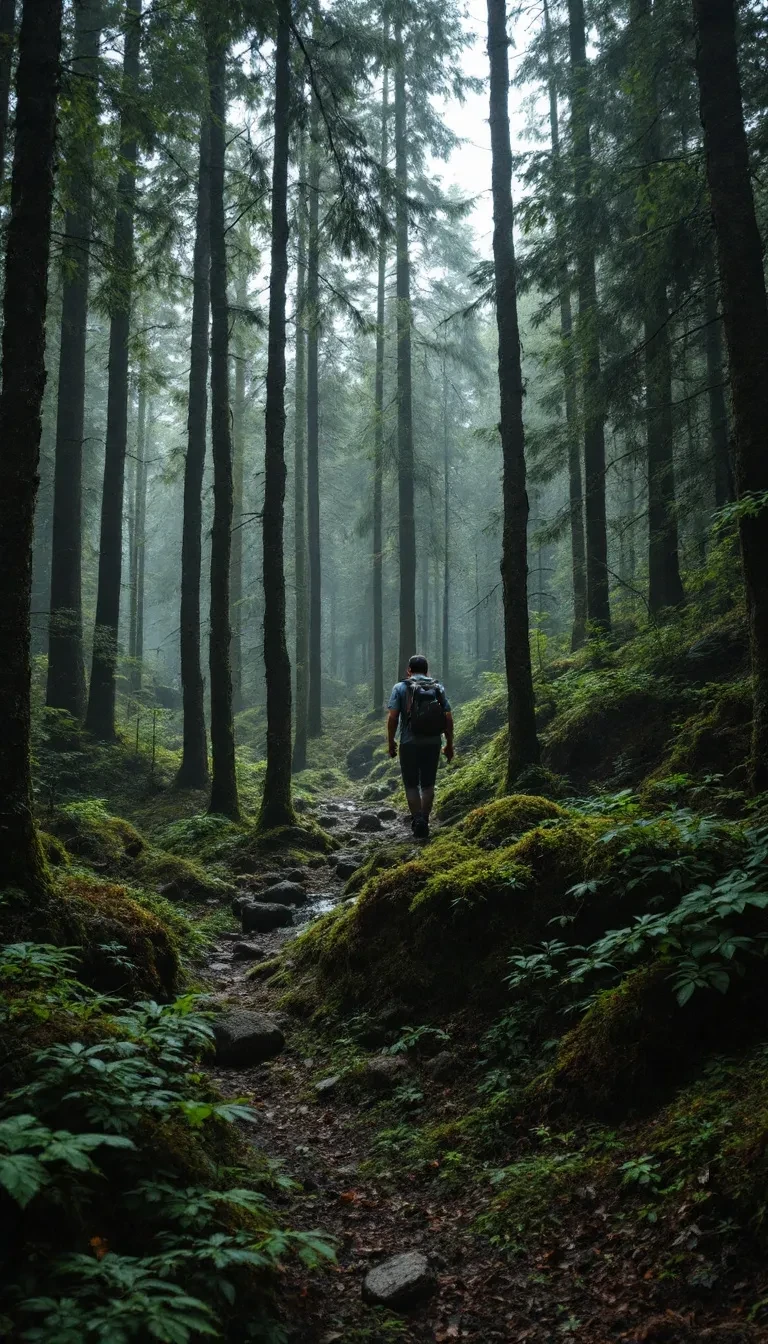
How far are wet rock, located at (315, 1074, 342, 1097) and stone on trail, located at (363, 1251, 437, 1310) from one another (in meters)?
1.61

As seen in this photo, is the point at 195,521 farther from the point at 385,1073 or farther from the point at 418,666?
the point at 385,1073

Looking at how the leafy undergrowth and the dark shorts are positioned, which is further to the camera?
the dark shorts

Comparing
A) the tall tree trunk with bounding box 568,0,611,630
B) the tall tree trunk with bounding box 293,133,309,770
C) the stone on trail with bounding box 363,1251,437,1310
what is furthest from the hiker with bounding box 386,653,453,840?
the tall tree trunk with bounding box 293,133,309,770

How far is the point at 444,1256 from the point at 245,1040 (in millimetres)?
2289

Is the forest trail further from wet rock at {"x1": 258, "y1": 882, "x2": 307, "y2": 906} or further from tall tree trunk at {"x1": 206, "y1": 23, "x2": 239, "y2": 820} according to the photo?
tall tree trunk at {"x1": 206, "y1": 23, "x2": 239, "y2": 820}

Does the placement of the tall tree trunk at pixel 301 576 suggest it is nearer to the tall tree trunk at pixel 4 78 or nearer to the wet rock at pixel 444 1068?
the tall tree trunk at pixel 4 78

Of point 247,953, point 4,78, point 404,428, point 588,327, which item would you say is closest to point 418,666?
point 247,953

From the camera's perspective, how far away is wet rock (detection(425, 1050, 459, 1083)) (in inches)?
172

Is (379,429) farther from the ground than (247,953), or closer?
farther from the ground

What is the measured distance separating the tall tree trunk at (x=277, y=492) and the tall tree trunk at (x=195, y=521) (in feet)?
10.1

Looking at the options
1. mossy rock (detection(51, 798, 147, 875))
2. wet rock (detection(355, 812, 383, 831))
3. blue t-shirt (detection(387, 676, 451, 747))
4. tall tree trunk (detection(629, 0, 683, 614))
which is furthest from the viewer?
wet rock (detection(355, 812, 383, 831))

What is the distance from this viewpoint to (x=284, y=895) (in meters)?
8.85

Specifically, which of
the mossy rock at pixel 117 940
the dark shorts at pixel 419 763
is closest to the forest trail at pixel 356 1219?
the mossy rock at pixel 117 940

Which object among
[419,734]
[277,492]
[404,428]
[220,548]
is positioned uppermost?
[404,428]
